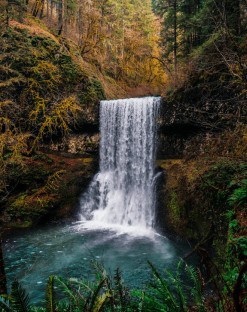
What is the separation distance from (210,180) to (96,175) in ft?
29.2

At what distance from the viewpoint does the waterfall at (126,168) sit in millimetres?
13141

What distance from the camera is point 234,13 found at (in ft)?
35.7

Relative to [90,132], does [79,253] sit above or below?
below

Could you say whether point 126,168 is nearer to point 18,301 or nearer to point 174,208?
point 174,208

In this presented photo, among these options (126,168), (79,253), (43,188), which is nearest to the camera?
(79,253)

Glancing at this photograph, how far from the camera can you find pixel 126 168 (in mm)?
14406

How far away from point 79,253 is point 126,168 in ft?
19.7

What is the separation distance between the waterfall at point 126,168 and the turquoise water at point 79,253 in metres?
1.58

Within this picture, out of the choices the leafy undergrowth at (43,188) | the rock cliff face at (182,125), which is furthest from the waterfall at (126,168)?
the leafy undergrowth at (43,188)

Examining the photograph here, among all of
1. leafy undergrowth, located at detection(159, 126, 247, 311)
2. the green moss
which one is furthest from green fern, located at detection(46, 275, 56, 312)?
the green moss

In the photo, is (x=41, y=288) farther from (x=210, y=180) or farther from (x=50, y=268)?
(x=210, y=180)

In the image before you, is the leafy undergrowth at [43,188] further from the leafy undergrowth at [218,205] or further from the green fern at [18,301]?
the green fern at [18,301]

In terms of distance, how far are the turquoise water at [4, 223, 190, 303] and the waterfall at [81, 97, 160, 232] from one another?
5.17ft

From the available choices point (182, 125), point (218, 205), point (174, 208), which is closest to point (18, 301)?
point (218, 205)
